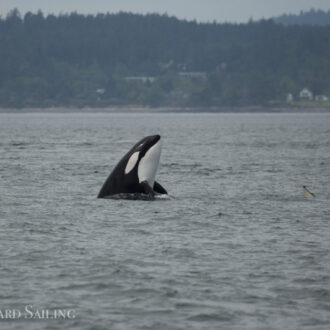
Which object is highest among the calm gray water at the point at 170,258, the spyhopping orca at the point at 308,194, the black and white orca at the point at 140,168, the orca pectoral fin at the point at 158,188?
the black and white orca at the point at 140,168

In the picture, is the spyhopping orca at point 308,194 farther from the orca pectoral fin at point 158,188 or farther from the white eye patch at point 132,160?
the white eye patch at point 132,160

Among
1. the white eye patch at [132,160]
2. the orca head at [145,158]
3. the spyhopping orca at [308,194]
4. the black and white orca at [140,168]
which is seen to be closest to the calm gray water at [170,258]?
the spyhopping orca at [308,194]

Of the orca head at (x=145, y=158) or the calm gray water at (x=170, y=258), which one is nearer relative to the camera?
the calm gray water at (x=170, y=258)

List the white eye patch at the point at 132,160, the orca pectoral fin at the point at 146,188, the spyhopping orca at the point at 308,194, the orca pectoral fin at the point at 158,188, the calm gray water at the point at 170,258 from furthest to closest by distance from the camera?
the spyhopping orca at the point at 308,194
the orca pectoral fin at the point at 158,188
the orca pectoral fin at the point at 146,188
the white eye patch at the point at 132,160
the calm gray water at the point at 170,258

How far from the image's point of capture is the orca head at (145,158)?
25.4 m

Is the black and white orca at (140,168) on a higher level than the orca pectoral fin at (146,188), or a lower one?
higher

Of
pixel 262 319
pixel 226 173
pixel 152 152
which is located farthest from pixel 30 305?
pixel 226 173

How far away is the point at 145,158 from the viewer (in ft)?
83.4

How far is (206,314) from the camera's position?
1429 centimetres

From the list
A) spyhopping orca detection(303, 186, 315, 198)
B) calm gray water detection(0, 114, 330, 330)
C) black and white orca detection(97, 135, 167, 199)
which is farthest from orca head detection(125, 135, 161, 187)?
spyhopping orca detection(303, 186, 315, 198)

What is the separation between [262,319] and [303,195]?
1619 centimetres

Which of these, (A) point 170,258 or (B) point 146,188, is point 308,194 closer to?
(B) point 146,188

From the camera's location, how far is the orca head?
83.2 ft

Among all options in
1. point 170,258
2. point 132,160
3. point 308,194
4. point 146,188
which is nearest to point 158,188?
point 146,188
